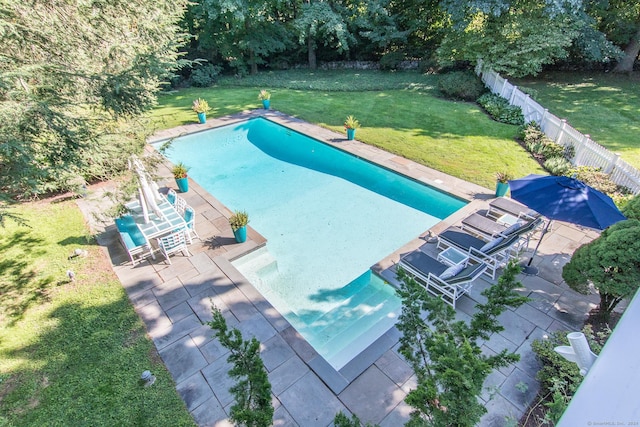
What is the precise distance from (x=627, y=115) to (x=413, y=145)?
411 inches

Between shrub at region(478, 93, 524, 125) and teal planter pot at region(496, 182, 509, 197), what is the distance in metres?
6.70

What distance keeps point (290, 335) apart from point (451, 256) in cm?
371

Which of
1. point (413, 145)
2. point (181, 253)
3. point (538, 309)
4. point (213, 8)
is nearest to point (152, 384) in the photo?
point (181, 253)

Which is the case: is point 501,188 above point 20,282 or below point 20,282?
above

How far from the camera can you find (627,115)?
555 inches

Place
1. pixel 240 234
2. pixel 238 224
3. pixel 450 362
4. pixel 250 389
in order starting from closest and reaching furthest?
pixel 450 362 → pixel 250 389 → pixel 238 224 → pixel 240 234

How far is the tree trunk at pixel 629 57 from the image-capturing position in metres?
18.6

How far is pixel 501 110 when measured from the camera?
14461 millimetres

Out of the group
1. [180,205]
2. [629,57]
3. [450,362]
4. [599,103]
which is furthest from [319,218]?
[629,57]

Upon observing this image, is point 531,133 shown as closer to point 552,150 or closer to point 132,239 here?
point 552,150

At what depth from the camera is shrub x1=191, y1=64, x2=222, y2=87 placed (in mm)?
22484

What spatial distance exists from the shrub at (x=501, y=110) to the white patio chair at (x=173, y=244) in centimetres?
1397

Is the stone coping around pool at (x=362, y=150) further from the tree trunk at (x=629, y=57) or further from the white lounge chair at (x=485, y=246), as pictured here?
the tree trunk at (x=629, y=57)

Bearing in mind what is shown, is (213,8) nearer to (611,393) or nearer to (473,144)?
(473,144)
